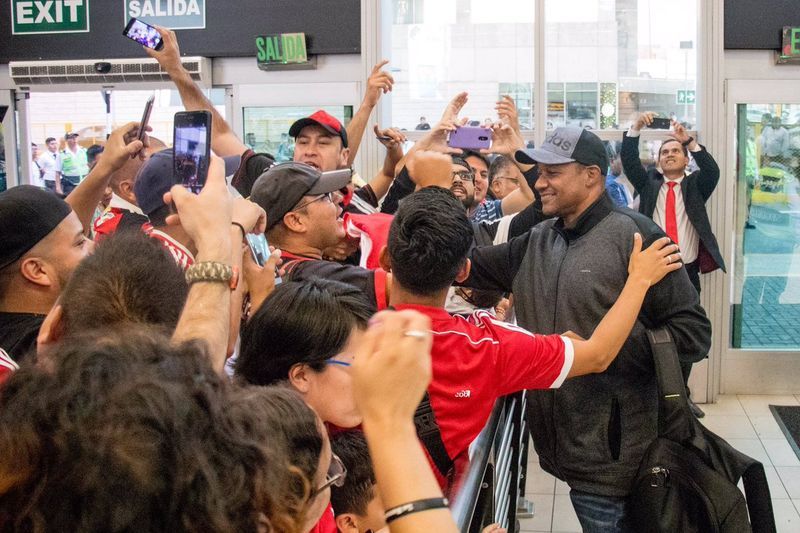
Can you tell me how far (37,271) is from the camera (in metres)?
2.15

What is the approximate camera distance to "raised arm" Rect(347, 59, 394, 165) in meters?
4.22

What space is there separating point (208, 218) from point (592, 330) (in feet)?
4.69

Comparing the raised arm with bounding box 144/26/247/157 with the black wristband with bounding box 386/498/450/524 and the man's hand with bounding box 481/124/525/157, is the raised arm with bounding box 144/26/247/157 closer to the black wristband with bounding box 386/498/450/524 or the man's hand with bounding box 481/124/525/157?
the man's hand with bounding box 481/124/525/157

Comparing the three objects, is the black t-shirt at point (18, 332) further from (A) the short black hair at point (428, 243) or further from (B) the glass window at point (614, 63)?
(B) the glass window at point (614, 63)

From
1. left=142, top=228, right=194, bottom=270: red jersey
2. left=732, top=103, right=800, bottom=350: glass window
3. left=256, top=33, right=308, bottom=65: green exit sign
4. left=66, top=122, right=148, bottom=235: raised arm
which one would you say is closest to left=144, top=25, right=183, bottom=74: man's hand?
left=66, top=122, right=148, bottom=235: raised arm

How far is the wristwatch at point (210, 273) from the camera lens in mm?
1626

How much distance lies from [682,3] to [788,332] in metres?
2.61

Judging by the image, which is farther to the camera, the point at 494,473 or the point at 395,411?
the point at 494,473

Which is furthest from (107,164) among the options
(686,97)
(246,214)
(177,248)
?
(686,97)

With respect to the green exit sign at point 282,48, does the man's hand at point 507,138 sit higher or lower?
lower

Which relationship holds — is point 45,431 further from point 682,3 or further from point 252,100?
point 682,3

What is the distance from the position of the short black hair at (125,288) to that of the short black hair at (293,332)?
0.57 ft

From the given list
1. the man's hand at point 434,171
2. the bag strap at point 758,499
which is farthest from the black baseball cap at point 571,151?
the bag strap at point 758,499

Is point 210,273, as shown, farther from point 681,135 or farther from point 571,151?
point 681,135
